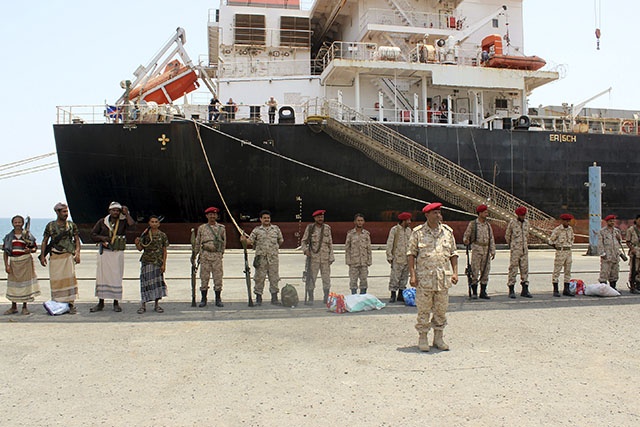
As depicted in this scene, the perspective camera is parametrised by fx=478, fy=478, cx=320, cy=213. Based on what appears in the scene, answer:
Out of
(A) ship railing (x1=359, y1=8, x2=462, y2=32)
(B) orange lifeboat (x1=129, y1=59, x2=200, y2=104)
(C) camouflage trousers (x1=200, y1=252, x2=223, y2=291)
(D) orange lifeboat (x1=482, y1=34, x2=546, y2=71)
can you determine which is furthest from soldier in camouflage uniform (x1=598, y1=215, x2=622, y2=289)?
(B) orange lifeboat (x1=129, y1=59, x2=200, y2=104)

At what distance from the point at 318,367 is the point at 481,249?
14.5 ft

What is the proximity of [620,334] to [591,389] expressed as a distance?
1.99 m

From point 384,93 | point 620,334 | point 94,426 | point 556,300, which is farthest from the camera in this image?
point 384,93

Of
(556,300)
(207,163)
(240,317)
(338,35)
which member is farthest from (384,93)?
(240,317)

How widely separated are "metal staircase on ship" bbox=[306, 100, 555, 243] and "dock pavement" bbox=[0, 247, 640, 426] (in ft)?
26.4

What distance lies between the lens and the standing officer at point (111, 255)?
21.5 feet

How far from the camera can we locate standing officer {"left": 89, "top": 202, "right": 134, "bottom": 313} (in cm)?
655

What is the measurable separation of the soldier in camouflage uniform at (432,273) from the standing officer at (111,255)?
402 centimetres

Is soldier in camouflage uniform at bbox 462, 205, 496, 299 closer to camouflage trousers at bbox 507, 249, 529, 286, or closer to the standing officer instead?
camouflage trousers at bbox 507, 249, 529, 286

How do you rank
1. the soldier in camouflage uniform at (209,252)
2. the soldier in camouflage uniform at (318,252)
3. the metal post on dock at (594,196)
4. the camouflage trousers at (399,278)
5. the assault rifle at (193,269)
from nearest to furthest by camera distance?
1. the assault rifle at (193,269)
2. the soldier in camouflage uniform at (209,252)
3. the camouflage trousers at (399,278)
4. the soldier in camouflage uniform at (318,252)
5. the metal post on dock at (594,196)

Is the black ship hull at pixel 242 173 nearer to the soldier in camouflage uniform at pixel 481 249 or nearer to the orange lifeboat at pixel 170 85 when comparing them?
the orange lifeboat at pixel 170 85

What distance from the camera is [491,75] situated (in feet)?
56.9

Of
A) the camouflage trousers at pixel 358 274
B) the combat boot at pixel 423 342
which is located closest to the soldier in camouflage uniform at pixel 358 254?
the camouflage trousers at pixel 358 274

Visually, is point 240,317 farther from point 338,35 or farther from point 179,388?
point 338,35
